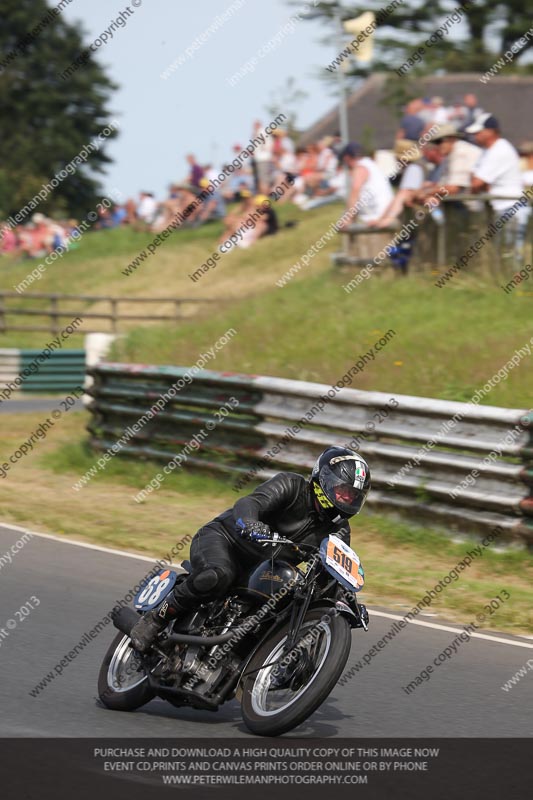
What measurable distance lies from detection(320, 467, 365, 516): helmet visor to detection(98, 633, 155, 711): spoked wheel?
1.26 meters

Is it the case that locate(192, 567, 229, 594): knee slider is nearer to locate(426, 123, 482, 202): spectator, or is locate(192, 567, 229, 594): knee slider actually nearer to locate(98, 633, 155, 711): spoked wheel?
locate(98, 633, 155, 711): spoked wheel

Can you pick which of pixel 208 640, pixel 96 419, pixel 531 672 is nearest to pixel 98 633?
pixel 208 640

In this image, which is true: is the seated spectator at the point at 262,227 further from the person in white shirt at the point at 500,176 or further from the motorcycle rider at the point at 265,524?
the motorcycle rider at the point at 265,524

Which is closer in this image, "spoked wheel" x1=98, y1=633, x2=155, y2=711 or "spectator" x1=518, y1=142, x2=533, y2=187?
"spoked wheel" x1=98, y1=633, x2=155, y2=711

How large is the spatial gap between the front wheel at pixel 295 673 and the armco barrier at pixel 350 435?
179 inches

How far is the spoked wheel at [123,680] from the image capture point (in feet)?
20.0

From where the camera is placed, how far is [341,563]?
5.44 m

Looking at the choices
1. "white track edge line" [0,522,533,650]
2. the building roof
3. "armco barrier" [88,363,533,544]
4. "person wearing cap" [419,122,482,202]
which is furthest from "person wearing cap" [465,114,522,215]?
the building roof

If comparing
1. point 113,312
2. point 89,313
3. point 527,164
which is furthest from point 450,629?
point 89,313

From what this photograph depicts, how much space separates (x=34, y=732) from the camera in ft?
18.0

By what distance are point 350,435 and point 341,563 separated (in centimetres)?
589

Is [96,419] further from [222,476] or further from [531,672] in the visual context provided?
[531,672]

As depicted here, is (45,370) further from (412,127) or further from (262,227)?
(412,127)

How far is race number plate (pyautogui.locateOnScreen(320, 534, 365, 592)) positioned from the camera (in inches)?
213
